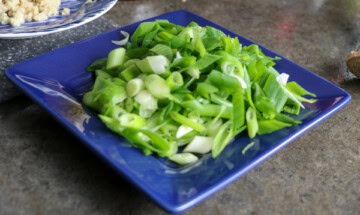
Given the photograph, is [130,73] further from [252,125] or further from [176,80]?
[252,125]

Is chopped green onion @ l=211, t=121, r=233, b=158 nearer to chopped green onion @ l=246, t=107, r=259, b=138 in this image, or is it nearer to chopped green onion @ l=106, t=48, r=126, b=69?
chopped green onion @ l=246, t=107, r=259, b=138

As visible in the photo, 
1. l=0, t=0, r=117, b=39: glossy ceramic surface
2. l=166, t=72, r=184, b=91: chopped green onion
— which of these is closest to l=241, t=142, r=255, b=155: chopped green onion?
l=166, t=72, r=184, b=91: chopped green onion

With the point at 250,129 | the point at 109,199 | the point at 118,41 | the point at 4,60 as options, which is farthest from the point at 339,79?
the point at 4,60

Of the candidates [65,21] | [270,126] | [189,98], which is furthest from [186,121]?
[65,21]

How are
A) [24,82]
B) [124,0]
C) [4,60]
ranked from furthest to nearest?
1. [124,0]
2. [4,60]
3. [24,82]

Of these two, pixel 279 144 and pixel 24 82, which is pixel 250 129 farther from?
pixel 24 82

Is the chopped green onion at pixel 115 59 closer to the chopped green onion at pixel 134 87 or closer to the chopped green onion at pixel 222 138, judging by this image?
the chopped green onion at pixel 134 87

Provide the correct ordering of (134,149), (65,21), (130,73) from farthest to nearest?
1. (65,21)
2. (130,73)
3. (134,149)

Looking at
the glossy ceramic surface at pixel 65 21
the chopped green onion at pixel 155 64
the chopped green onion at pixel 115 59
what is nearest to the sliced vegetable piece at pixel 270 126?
the chopped green onion at pixel 155 64
